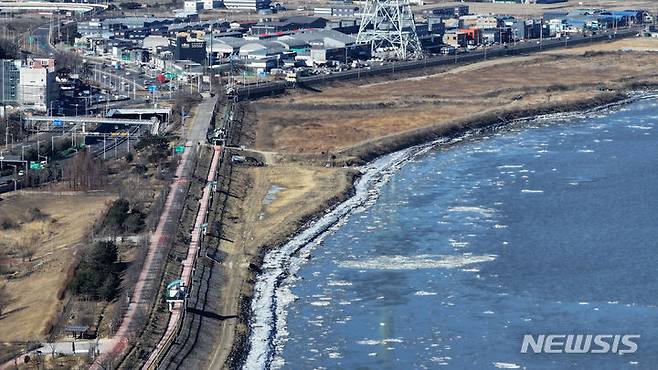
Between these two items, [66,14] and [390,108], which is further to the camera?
[66,14]

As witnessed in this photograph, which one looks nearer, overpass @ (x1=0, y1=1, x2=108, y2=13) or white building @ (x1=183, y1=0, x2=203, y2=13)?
overpass @ (x1=0, y1=1, x2=108, y2=13)

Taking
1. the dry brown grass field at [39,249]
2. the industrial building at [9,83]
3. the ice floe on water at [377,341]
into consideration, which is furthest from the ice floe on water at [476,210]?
the industrial building at [9,83]

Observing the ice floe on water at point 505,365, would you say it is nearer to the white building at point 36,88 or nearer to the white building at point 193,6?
the white building at point 36,88

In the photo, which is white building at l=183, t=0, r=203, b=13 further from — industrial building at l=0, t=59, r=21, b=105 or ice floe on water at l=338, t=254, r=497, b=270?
ice floe on water at l=338, t=254, r=497, b=270

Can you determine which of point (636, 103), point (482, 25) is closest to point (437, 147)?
point (636, 103)

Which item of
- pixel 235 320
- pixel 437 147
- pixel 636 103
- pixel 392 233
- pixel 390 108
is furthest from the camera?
pixel 636 103

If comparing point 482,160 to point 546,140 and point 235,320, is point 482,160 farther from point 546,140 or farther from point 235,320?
point 235,320

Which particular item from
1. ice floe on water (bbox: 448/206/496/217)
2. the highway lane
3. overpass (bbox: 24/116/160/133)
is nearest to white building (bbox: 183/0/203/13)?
the highway lane
